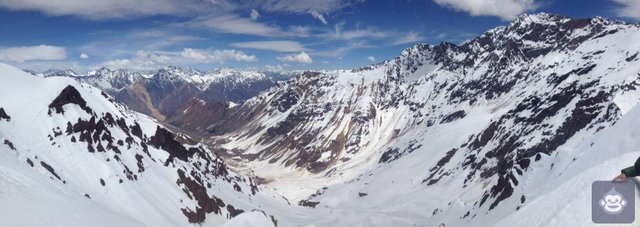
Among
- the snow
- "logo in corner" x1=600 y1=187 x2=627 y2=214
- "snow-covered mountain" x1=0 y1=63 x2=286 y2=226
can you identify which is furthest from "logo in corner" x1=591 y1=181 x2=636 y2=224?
"snow-covered mountain" x1=0 y1=63 x2=286 y2=226

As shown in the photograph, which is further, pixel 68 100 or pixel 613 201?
pixel 68 100

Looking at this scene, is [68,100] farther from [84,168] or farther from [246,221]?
[246,221]

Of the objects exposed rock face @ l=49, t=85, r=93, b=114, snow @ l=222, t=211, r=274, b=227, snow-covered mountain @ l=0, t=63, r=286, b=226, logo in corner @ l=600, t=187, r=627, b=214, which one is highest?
logo in corner @ l=600, t=187, r=627, b=214

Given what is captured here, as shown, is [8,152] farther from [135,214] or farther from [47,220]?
[47,220]

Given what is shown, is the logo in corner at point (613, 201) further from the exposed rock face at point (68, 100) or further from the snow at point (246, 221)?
the exposed rock face at point (68, 100)

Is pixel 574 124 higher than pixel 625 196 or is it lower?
lower

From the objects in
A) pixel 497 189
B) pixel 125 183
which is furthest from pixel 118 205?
pixel 497 189

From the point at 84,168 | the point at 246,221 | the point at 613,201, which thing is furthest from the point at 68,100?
the point at 613,201

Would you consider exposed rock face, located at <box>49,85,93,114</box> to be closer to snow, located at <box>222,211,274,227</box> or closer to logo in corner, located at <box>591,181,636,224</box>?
snow, located at <box>222,211,274,227</box>
